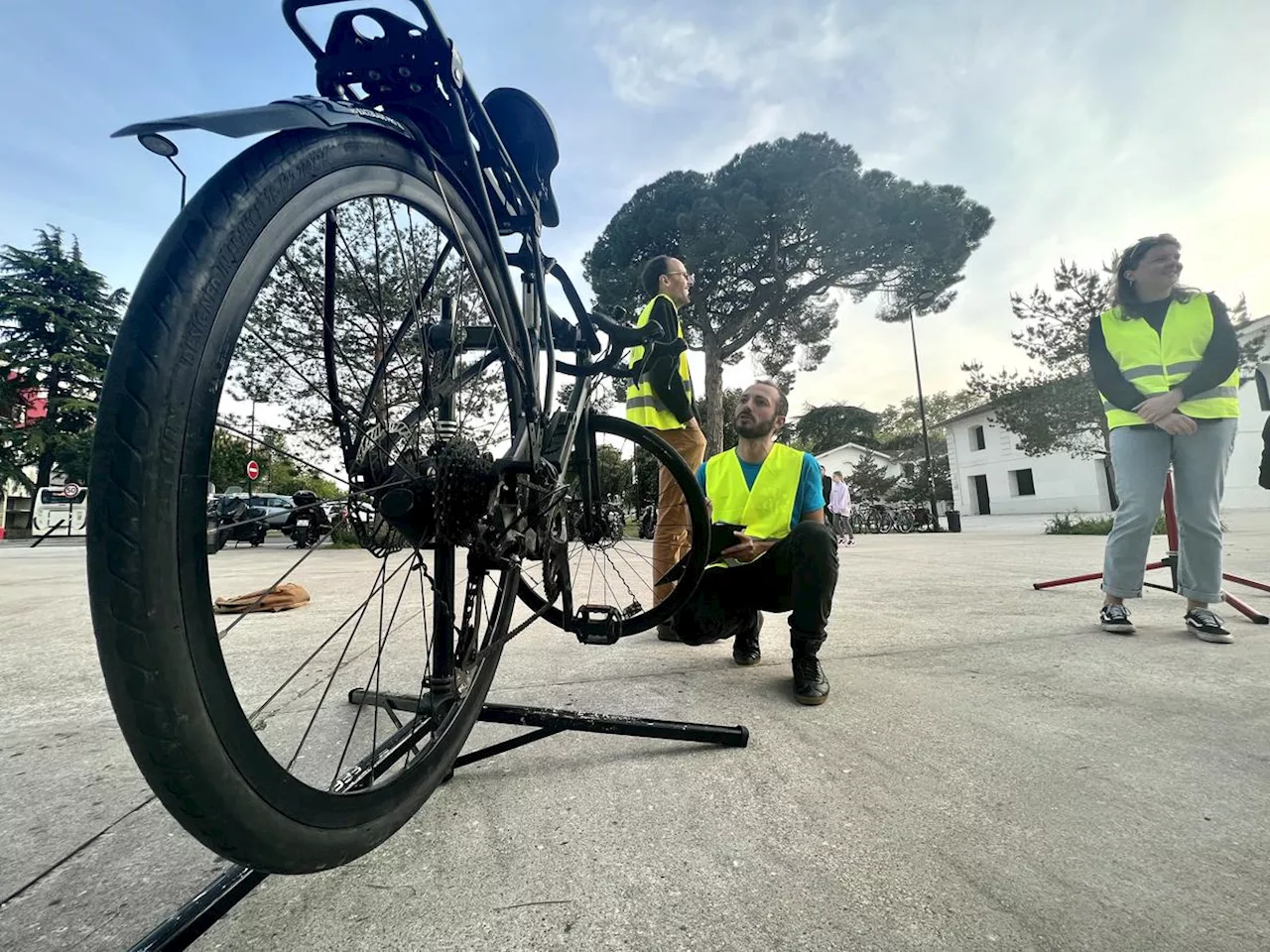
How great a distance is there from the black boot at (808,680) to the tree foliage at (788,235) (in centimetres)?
1373

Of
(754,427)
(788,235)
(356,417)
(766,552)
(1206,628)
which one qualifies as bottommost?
(1206,628)

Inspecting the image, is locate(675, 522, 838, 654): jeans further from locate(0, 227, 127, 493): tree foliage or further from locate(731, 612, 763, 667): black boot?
locate(0, 227, 127, 493): tree foliage

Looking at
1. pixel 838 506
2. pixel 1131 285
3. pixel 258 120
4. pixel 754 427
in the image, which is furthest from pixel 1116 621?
pixel 838 506

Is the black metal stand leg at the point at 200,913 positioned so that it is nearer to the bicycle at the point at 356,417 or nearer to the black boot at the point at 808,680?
the bicycle at the point at 356,417

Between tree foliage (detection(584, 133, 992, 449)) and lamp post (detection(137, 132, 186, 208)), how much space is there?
14829mm

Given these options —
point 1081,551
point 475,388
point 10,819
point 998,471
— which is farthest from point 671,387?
point 998,471

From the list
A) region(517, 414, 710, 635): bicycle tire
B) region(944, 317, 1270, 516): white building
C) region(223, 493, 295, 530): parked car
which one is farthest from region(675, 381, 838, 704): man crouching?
region(944, 317, 1270, 516): white building

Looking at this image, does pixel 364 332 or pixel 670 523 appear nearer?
pixel 364 332

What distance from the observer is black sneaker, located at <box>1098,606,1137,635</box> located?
234cm

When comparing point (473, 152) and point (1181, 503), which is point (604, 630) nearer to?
point (473, 152)

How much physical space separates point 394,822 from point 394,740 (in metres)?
0.34

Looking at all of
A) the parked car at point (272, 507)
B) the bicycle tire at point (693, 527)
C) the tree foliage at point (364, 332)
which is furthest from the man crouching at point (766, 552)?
the parked car at point (272, 507)

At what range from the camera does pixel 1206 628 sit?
2199mm

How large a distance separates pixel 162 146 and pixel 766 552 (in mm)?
1741
